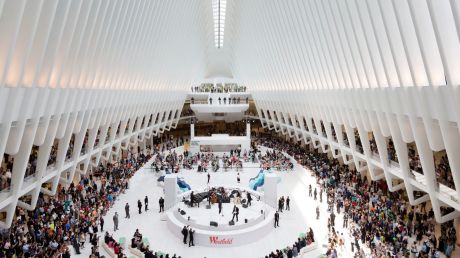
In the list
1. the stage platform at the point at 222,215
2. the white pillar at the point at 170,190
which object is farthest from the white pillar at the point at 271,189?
the white pillar at the point at 170,190

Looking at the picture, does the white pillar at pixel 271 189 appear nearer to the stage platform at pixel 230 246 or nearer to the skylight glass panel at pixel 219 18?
the stage platform at pixel 230 246

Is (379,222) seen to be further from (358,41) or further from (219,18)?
(219,18)

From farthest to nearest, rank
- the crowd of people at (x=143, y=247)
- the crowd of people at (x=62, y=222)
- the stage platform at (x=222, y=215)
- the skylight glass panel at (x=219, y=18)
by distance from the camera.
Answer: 1. the skylight glass panel at (x=219, y=18)
2. the stage platform at (x=222, y=215)
3. the crowd of people at (x=143, y=247)
4. the crowd of people at (x=62, y=222)

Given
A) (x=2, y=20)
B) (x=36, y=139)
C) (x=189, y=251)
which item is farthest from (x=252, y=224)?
Result: (x=2, y=20)

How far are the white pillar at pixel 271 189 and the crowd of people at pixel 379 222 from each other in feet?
8.10

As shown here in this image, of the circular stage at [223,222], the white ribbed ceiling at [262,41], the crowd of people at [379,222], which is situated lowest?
the circular stage at [223,222]

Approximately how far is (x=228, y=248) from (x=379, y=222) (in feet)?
17.5

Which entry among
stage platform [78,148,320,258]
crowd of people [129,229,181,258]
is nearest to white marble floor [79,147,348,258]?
stage platform [78,148,320,258]

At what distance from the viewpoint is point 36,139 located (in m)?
13.1

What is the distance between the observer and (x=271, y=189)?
17.9 metres

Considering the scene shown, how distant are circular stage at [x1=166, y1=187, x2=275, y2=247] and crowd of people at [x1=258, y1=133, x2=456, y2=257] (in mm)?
2661

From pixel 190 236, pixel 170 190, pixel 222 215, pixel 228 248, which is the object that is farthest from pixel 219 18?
pixel 228 248

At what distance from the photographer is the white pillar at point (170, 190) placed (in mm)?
17703

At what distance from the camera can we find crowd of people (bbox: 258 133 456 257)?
12.0m
